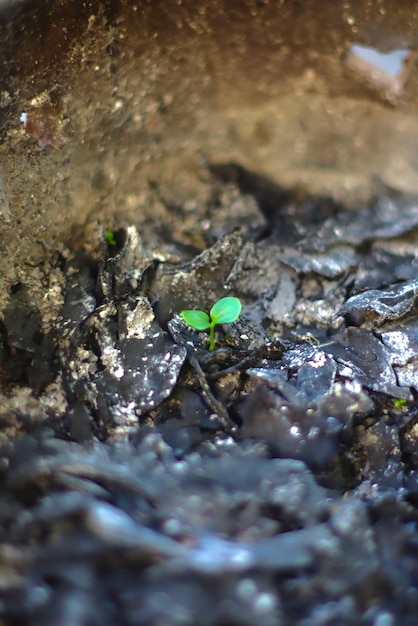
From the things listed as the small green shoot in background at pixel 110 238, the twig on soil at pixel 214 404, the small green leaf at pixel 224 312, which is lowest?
the twig on soil at pixel 214 404

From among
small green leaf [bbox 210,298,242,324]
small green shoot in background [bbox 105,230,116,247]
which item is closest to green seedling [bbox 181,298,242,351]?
small green leaf [bbox 210,298,242,324]

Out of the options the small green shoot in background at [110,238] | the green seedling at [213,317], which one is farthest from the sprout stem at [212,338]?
the small green shoot in background at [110,238]

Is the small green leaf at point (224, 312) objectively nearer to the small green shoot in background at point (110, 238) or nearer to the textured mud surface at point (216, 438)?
the textured mud surface at point (216, 438)

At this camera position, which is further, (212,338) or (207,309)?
(207,309)

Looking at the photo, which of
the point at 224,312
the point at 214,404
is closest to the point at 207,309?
the point at 224,312

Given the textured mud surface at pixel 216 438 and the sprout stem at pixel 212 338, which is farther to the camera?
the sprout stem at pixel 212 338

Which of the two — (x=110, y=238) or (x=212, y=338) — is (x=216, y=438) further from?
(x=110, y=238)

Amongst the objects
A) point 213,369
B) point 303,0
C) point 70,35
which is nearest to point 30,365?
point 213,369

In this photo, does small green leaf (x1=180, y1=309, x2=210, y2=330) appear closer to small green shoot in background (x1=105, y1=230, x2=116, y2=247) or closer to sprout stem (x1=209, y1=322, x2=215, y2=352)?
sprout stem (x1=209, y1=322, x2=215, y2=352)
